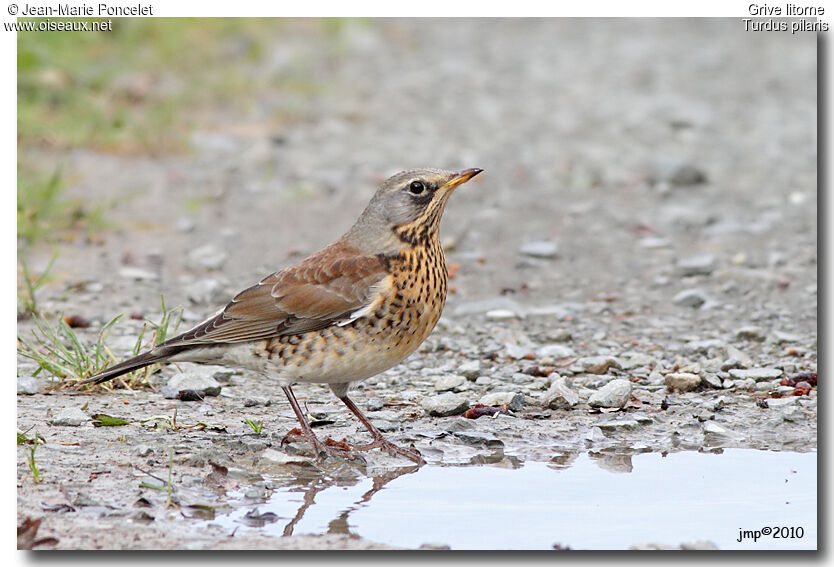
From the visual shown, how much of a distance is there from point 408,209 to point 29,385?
260 centimetres

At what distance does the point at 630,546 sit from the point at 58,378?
399cm

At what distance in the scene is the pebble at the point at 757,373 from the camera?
745 cm

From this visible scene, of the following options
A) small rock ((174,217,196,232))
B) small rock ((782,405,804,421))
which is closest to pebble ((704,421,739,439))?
small rock ((782,405,804,421))

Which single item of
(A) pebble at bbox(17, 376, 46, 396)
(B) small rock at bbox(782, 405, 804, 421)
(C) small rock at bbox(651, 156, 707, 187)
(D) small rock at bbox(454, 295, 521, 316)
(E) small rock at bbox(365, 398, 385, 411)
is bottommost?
(B) small rock at bbox(782, 405, 804, 421)

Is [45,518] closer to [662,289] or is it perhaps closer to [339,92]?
[662,289]

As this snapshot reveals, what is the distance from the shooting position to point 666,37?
805 inches

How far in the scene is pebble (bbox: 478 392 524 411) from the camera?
709 cm

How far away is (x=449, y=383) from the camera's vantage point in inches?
295

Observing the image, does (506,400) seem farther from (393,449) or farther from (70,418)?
(70,418)

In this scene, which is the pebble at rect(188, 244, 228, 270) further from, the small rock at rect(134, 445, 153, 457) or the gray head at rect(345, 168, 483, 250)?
the small rock at rect(134, 445, 153, 457)

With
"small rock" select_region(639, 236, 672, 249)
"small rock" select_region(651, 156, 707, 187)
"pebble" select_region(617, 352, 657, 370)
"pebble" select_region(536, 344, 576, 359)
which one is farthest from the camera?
"small rock" select_region(651, 156, 707, 187)

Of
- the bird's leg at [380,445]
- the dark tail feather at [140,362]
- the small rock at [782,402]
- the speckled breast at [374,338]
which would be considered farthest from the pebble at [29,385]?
the small rock at [782,402]

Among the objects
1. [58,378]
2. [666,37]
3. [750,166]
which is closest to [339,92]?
[750,166]

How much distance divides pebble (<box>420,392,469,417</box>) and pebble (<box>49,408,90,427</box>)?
2022 millimetres
